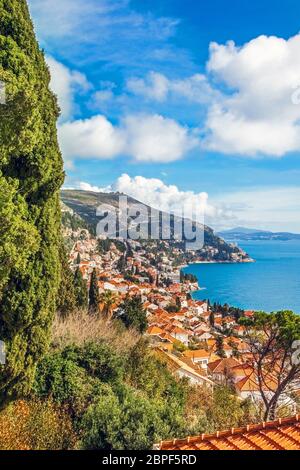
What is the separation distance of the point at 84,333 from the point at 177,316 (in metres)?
46.8

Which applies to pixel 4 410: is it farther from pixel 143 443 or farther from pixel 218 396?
pixel 218 396

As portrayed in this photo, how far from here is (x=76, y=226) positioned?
111562 millimetres

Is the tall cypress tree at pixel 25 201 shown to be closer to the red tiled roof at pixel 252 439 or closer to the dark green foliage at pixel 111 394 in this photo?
the dark green foliage at pixel 111 394

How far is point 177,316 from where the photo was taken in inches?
2306

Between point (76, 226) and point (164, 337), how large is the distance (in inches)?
3079

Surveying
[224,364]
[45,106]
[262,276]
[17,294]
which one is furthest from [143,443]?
[262,276]

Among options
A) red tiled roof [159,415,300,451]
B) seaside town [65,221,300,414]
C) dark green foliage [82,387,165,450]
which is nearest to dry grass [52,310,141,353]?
seaside town [65,221,300,414]

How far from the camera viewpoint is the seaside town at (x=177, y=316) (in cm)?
2267

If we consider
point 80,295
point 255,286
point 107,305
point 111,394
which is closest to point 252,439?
point 111,394

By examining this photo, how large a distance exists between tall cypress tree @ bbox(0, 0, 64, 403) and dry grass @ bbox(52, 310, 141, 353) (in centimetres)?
468

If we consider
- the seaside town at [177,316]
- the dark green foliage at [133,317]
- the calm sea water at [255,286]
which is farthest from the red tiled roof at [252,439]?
the calm sea water at [255,286]

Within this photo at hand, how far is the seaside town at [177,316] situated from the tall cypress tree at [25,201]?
321 inches

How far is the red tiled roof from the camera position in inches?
174

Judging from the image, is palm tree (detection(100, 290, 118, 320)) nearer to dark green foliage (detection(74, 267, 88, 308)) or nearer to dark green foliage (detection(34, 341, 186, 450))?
dark green foliage (detection(74, 267, 88, 308))
